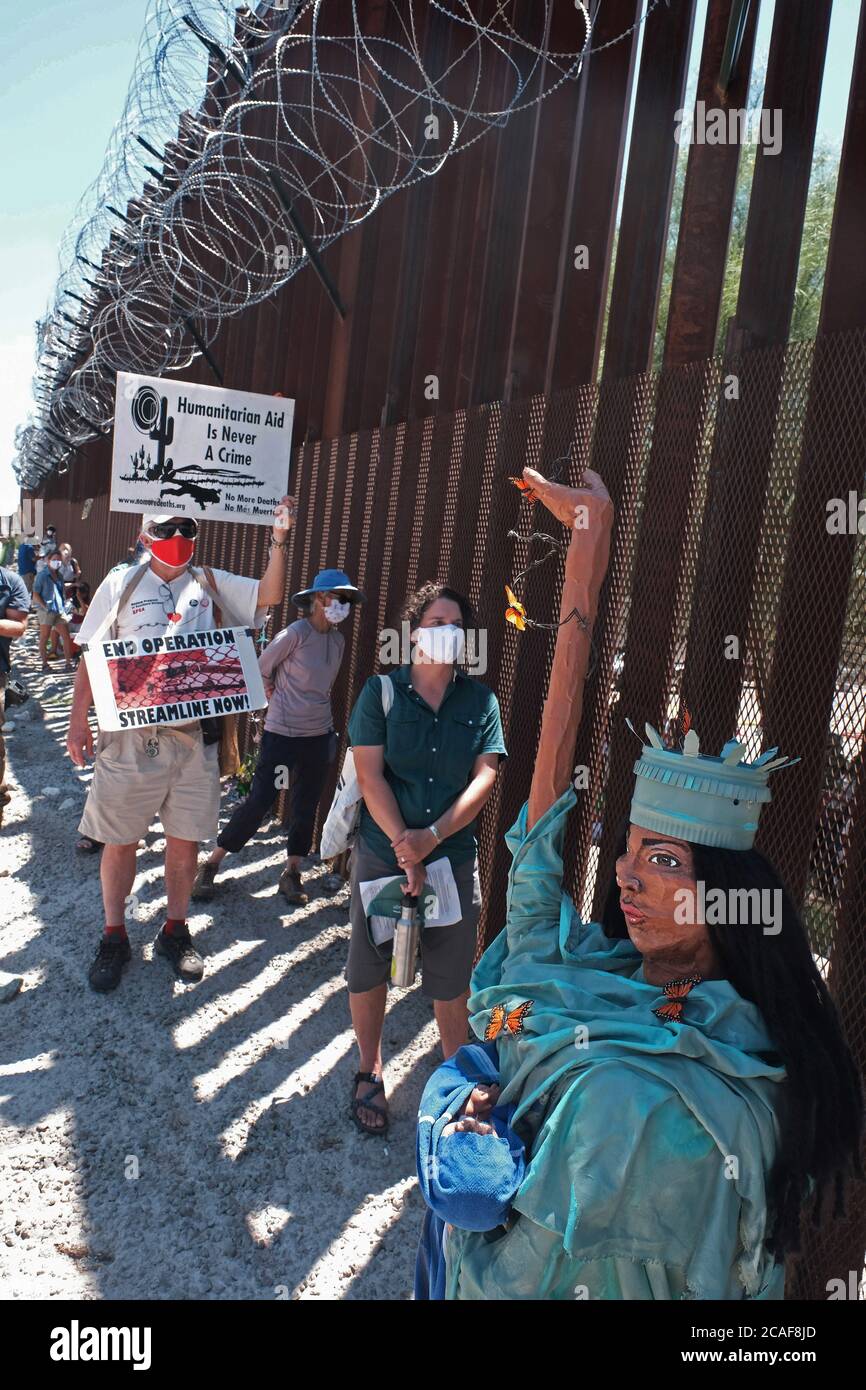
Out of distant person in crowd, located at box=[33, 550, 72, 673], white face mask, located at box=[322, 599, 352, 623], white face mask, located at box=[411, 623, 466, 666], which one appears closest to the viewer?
white face mask, located at box=[411, 623, 466, 666]

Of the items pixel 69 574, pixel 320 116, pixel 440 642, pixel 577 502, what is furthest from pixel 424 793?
pixel 69 574

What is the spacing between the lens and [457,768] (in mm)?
3867

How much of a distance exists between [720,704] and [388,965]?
62.0 inches

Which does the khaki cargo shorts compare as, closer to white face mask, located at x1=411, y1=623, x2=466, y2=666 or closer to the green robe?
white face mask, located at x1=411, y1=623, x2=466, y2=666

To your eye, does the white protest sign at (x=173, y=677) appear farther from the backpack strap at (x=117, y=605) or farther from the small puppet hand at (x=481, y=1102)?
the small puppet hand at (x=481, y=1102)

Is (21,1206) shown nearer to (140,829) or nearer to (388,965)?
(388,965)

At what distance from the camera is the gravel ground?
10.7ft

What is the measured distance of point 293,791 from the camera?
6.38m

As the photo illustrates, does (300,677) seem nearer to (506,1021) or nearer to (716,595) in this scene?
(716,595)

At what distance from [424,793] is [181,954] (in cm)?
203

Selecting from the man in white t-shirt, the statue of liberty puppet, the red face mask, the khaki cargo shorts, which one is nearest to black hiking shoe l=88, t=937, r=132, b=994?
the man in white t-shirt

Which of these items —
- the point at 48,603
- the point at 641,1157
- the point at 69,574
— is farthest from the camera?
the point at 69,574

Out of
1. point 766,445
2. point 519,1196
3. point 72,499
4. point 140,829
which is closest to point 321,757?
point 140,829

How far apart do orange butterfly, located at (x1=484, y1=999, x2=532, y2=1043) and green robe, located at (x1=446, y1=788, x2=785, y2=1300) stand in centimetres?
7
